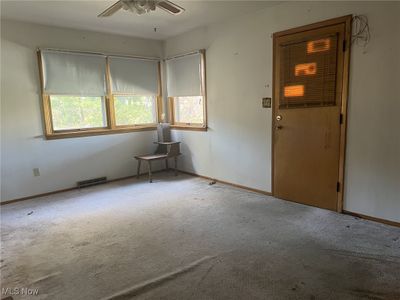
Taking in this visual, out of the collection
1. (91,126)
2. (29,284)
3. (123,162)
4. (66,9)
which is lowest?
(29,284)

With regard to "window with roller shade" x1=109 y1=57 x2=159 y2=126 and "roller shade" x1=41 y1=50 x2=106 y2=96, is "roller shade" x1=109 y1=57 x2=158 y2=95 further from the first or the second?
"roller shade" x1=41 y1=50 x2=106 y2=96

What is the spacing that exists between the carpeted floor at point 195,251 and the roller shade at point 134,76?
2.16m

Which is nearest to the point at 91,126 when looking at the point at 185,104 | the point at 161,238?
the point at 185,104

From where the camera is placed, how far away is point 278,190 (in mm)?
3832

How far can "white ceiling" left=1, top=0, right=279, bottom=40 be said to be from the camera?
132 inches

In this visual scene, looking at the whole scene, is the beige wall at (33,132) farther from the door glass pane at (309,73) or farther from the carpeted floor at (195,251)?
the door glass pane at (309,73)

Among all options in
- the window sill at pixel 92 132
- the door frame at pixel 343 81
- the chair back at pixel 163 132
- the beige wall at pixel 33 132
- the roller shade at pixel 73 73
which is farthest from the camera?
the chair back at pixel 163 132

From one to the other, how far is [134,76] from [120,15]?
1382 mm

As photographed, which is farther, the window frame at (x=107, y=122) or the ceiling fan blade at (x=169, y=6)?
the window frame at (x=107, y=122)

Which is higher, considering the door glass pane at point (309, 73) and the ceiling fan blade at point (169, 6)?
the ceiling fan blade at point (169, 6)

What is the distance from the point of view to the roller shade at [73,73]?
4.16 m

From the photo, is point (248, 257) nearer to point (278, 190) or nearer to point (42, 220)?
point (278, 190)

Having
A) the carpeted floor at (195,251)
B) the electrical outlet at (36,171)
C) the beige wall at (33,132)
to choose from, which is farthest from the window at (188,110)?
the electrical outlet at (36,171)

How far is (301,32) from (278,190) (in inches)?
79.3
